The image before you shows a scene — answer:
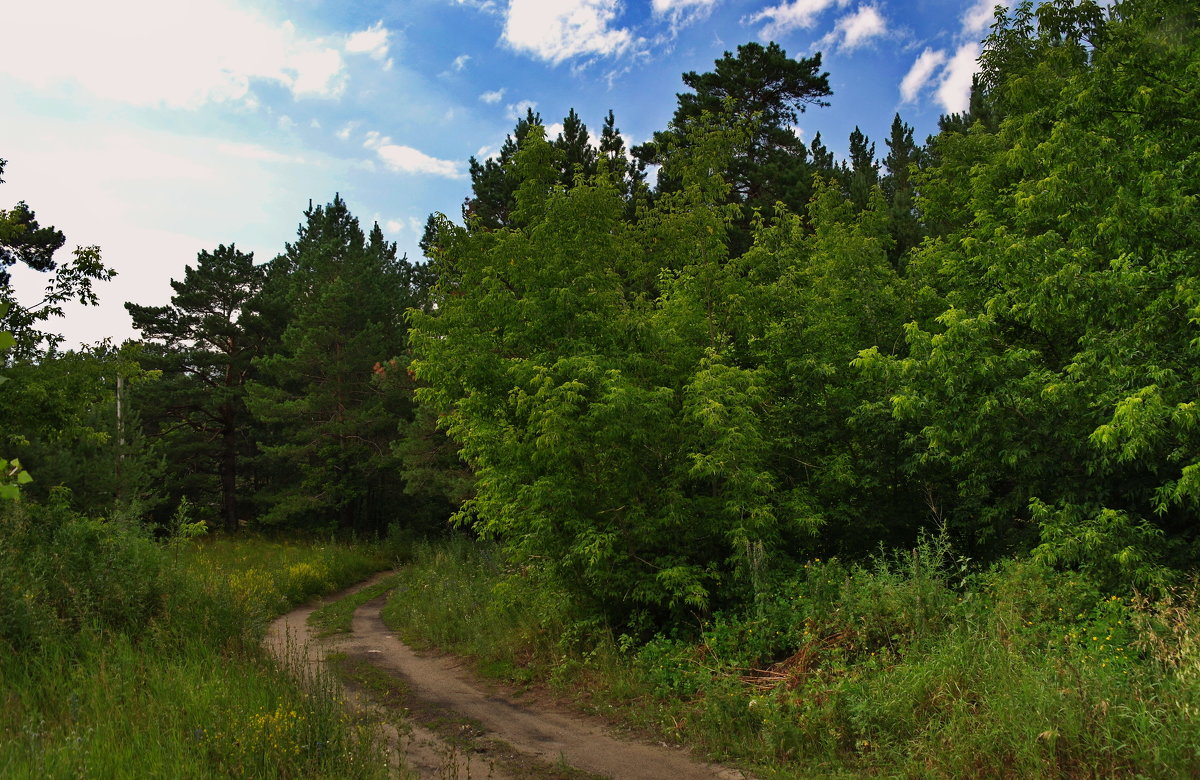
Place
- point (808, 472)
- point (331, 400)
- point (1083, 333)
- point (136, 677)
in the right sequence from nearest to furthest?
point (136, 677) < point (1083, 333) < point (808, 472) < point (331, 400)

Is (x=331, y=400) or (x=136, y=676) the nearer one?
(x=136, y=676)

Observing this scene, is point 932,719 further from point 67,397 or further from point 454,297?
point 67,397

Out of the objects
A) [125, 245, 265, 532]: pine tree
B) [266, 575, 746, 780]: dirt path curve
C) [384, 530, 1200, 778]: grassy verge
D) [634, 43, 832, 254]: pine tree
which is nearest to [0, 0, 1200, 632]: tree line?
[384, 530, 1200, 778]: grassy verge

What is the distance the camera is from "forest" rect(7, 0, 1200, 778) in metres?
5.71

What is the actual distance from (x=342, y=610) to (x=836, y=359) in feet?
39.3

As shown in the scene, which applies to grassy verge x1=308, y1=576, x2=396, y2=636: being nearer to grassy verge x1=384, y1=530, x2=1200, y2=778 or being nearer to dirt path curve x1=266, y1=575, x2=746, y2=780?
dirt path curve x1=266, y1=575, x2=746, y2=780

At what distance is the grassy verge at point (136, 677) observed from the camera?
14.5 ft

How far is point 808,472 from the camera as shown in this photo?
11.1 m

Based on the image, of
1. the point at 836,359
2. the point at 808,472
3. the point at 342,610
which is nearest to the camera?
the point at 808,472

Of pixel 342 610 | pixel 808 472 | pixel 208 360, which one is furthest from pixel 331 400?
pixel 808 472

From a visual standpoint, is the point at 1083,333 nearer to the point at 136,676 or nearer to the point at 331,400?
the point at 136,676

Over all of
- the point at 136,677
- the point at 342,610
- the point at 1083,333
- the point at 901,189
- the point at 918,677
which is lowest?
the point at 342,610

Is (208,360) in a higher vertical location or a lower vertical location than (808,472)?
higher

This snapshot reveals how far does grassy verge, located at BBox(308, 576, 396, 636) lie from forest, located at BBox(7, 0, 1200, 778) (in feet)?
3.86
